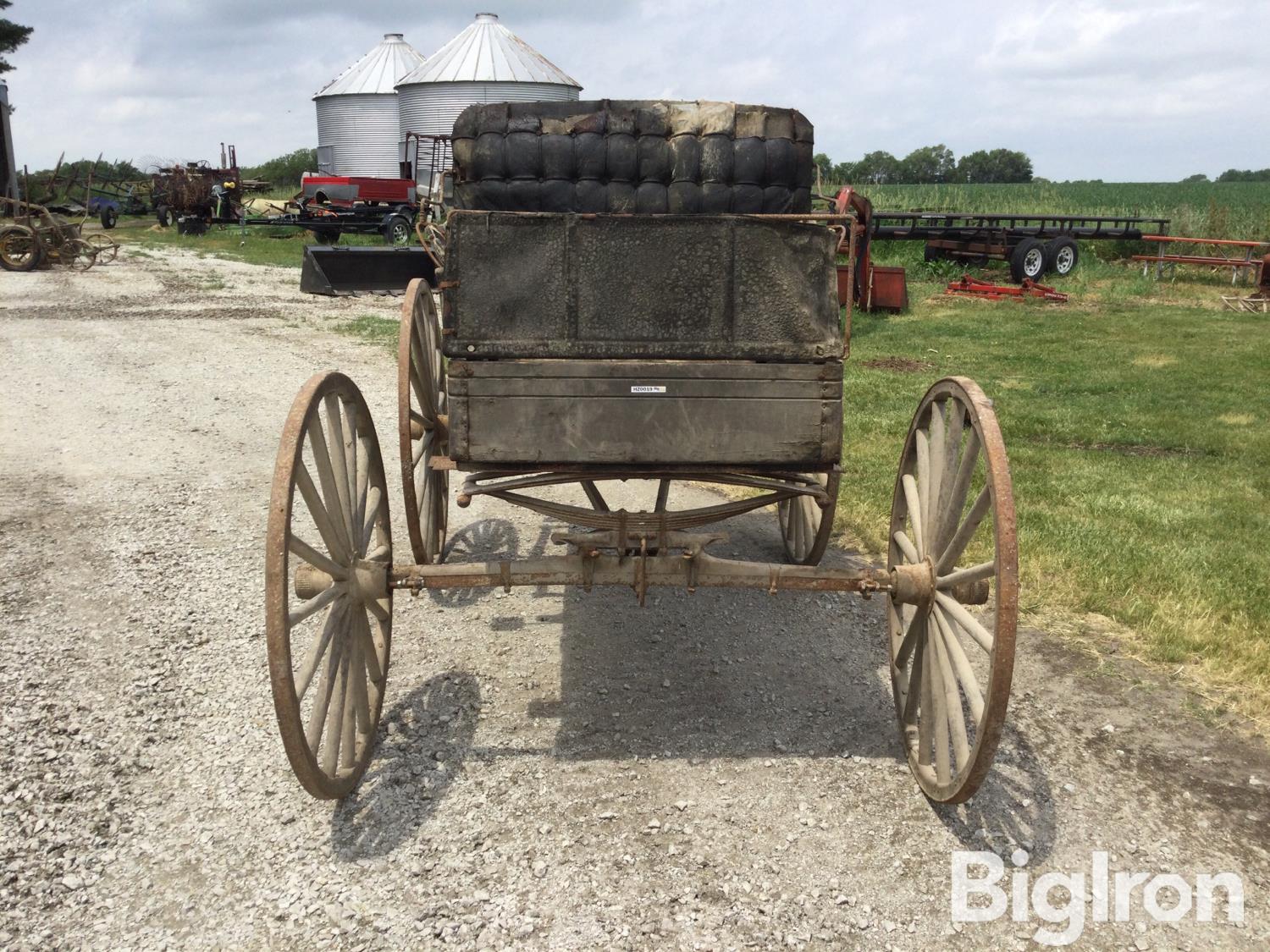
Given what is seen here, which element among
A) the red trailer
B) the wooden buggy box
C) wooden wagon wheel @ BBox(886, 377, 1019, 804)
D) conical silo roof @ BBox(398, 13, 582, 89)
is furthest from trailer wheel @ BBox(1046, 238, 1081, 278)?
conical silo roof @ BBox(398, 13, 582, 89)

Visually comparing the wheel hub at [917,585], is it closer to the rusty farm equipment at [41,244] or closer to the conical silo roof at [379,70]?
the rusty farm equipment at [41,244]

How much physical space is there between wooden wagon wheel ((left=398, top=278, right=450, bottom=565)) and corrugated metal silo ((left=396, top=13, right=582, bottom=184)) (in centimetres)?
3073

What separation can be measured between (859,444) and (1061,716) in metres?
3.99

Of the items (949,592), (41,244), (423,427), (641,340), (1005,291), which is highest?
(41,244)

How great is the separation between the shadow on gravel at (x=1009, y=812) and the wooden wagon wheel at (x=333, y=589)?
2.00 m

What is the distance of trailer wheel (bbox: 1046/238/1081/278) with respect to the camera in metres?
19.7

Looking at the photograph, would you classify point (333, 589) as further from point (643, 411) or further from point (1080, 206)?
point (1080, 206)

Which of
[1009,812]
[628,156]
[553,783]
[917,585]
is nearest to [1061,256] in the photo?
[628,156]

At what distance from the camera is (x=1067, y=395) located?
10078 mm

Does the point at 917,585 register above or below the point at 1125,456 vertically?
above

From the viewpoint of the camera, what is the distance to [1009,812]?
3.42 metres

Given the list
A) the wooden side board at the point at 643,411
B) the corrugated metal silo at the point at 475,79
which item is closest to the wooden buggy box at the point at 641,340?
the wooden side board at the point at 643,411

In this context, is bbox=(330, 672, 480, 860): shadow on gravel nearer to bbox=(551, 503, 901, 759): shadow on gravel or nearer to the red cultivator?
bbox=(551, 503, 901, 759): shadow on gravel

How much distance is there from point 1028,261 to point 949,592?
17748 mm
